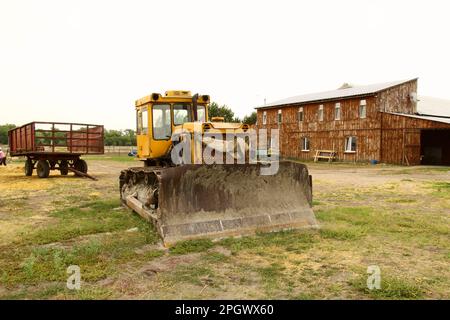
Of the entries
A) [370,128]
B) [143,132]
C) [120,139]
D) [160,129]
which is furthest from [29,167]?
[120,139]

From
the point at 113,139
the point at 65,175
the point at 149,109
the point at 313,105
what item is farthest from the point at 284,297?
the point at 113,139

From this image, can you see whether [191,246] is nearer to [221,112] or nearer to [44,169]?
[44,169]

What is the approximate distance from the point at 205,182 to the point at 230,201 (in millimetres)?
592

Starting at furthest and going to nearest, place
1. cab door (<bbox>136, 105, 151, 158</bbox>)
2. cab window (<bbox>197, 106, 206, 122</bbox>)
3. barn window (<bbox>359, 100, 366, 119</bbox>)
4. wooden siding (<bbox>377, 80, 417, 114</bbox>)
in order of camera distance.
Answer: barn window (<bbox>359, 100, 366, 119</bbox>) < wooden siding (<bbox>377, 80, 417, 114</bbox>) < cab window (<bbox>197, 106, 206, 122</bbox>) < cab door (<bbox>136, 105, 151, 158</bbox>)

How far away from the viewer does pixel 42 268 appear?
4.93 meters

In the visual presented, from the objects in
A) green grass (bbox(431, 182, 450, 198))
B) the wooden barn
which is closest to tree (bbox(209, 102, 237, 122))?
the wooden barn

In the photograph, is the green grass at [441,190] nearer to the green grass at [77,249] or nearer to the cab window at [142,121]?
the cab window at [142,121]

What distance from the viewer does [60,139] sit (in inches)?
684

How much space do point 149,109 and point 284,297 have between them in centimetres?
604

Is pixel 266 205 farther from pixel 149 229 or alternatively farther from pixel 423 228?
pixel 423 228

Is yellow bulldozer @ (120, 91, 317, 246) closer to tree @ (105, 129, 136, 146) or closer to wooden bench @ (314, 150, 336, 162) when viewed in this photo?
wooden bench @ (314, 150, 336, 162)

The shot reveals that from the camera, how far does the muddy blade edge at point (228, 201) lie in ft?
21.2

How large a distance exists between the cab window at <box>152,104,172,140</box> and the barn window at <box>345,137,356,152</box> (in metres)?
25.5

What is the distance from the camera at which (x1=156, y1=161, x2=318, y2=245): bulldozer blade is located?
6.45 m
